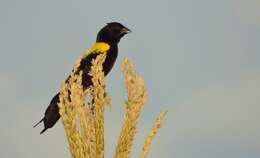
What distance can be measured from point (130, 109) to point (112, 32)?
8067 mm

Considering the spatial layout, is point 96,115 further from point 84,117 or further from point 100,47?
point 100,47

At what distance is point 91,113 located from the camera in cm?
600

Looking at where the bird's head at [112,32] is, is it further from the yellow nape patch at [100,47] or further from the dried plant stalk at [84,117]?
the dried plant stalk at [84,117]

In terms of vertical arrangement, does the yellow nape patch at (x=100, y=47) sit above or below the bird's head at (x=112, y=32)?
below

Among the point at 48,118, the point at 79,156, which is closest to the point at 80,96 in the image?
the point at 79,156

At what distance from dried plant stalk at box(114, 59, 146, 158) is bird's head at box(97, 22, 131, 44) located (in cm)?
777

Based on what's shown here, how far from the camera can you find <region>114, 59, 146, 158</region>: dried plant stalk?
5.91 meters

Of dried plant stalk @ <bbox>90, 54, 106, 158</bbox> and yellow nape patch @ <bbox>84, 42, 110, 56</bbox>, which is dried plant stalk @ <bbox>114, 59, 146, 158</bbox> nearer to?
dried plant stalk @ <bbox>90, 54, 106, 158</bbox>

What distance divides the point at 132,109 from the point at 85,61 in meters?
6.36

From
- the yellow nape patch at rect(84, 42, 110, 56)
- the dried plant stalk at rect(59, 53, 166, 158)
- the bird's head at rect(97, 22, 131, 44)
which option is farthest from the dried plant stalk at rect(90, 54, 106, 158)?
the bird's head at rect(97, 22, 131, 44)

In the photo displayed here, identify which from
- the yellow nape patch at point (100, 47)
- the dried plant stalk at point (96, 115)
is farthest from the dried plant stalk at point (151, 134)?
the yellow nape patch at point (100, 47)

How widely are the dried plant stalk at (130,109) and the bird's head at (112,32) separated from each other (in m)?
7.77

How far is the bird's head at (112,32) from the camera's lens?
13789 mm

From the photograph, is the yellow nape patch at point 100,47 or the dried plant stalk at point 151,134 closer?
the dried plant stalk at point 151,134
